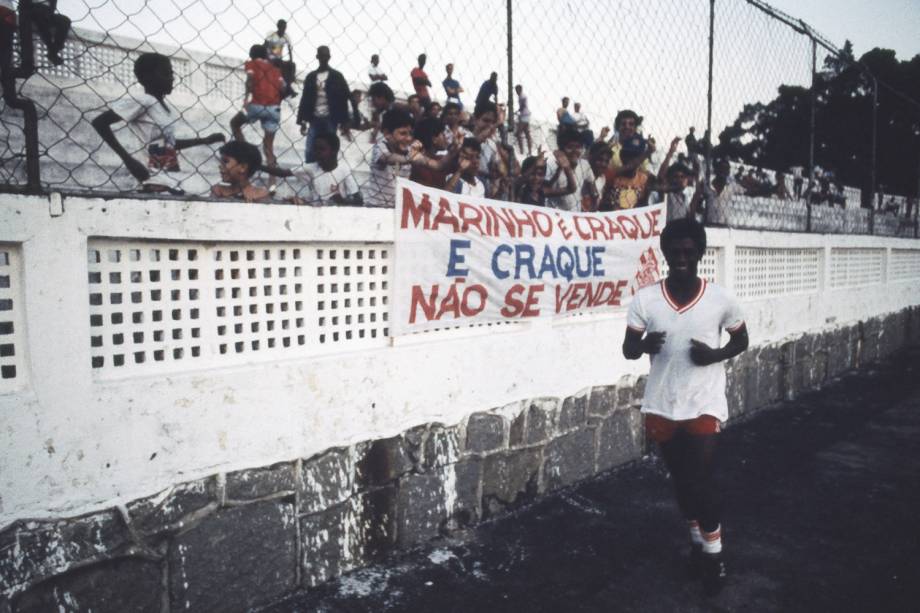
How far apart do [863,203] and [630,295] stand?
8.87 metres

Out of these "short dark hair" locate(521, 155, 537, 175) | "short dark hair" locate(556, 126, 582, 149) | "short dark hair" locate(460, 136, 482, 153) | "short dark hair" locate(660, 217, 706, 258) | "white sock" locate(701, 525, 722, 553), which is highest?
"short dark hair" locate(556, 126, 582, 149)

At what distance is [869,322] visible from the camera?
9633 millimetres

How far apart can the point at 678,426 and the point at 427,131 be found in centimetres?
258

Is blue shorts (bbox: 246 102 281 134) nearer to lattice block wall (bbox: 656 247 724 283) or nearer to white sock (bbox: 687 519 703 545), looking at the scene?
white sock (bbox: 687 519 703 545)

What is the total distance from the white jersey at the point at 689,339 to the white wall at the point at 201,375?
Answer: 1148 millimetres

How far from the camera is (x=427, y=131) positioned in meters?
4.51

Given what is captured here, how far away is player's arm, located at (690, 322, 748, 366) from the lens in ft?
10.4

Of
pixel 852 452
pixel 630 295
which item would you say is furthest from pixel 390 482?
pixel 852 452

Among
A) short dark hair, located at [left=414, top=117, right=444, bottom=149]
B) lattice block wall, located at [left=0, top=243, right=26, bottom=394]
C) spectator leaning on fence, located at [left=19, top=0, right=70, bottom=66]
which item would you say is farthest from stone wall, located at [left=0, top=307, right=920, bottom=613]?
spectator leaning on fence, located at [left=19, top=0, right=70, bottom=66]

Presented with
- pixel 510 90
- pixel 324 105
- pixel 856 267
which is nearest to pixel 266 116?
pixel 324 105

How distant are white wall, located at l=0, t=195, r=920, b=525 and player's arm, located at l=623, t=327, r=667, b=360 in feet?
3.29

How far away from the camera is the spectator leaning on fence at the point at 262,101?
4.71 meters

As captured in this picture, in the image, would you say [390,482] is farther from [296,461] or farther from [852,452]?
[852,452]

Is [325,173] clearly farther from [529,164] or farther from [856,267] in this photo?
[856,267]
